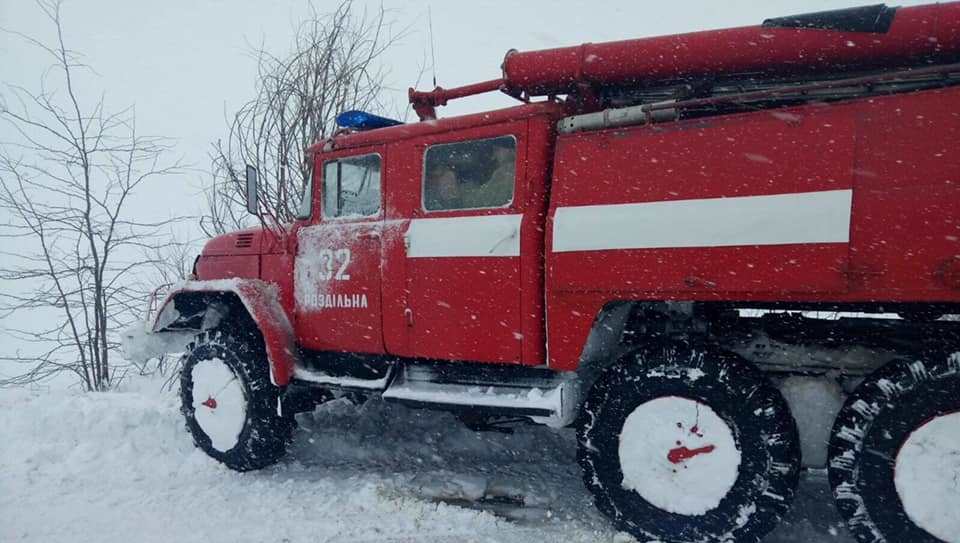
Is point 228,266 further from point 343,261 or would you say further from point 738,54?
point 738,54

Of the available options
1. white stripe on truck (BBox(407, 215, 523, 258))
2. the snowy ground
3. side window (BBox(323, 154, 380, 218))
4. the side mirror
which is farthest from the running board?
the side mirror

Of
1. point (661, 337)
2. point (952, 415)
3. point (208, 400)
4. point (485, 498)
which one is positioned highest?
point (661, 337)

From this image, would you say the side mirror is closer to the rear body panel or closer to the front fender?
the front fender

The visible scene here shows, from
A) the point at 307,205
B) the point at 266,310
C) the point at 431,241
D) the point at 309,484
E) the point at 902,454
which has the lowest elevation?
the point at 309,484

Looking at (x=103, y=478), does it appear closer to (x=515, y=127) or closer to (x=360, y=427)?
(x=360, y=427)

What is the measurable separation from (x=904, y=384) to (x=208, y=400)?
4.61 metres

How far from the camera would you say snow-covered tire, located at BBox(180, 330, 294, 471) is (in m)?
4.61

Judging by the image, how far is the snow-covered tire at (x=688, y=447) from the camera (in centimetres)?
309

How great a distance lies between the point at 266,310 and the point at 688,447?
3165mm

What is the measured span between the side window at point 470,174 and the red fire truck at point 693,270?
0.02 meters

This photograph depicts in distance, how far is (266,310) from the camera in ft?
15.3

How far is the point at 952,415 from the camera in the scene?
8.94 ft

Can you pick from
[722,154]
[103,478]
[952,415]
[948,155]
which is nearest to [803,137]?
[722,154]

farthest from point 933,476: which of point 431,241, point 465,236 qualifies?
point 431,241
